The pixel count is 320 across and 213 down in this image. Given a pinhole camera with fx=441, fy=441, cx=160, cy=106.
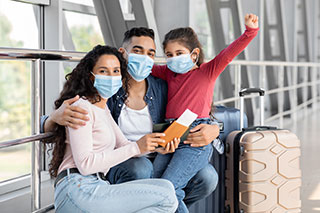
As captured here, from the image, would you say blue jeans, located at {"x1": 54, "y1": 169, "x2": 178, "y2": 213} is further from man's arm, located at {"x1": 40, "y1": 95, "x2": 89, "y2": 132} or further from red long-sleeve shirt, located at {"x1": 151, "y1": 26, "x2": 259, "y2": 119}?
red long-sleeve shirt, located at {"x1": 151, "y1": 26, "x2": 259, "y2": 119}

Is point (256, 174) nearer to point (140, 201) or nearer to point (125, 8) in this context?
point (140, 201)

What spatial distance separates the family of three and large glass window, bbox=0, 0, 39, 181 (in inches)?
59.0

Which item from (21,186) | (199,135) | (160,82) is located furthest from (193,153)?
(21,186)

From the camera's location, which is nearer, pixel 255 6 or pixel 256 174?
pixel 256 174

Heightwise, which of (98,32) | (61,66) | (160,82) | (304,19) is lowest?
(160,82)

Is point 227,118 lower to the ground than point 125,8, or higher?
lower

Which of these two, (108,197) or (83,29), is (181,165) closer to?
(108,197)

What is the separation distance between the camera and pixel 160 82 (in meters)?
2.02

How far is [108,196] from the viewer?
143 cm

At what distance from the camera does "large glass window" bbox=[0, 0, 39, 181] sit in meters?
3.17

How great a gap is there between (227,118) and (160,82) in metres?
0.45

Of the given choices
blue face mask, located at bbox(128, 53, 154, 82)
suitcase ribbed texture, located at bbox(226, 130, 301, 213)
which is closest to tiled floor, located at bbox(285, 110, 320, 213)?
suitcase ribbed texture, located at bbox(226, 130, 301, 213)

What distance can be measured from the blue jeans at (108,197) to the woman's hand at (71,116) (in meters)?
0.17

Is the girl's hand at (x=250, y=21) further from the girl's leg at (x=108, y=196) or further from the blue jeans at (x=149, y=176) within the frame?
the girl's leg at (x=108, y=196)
